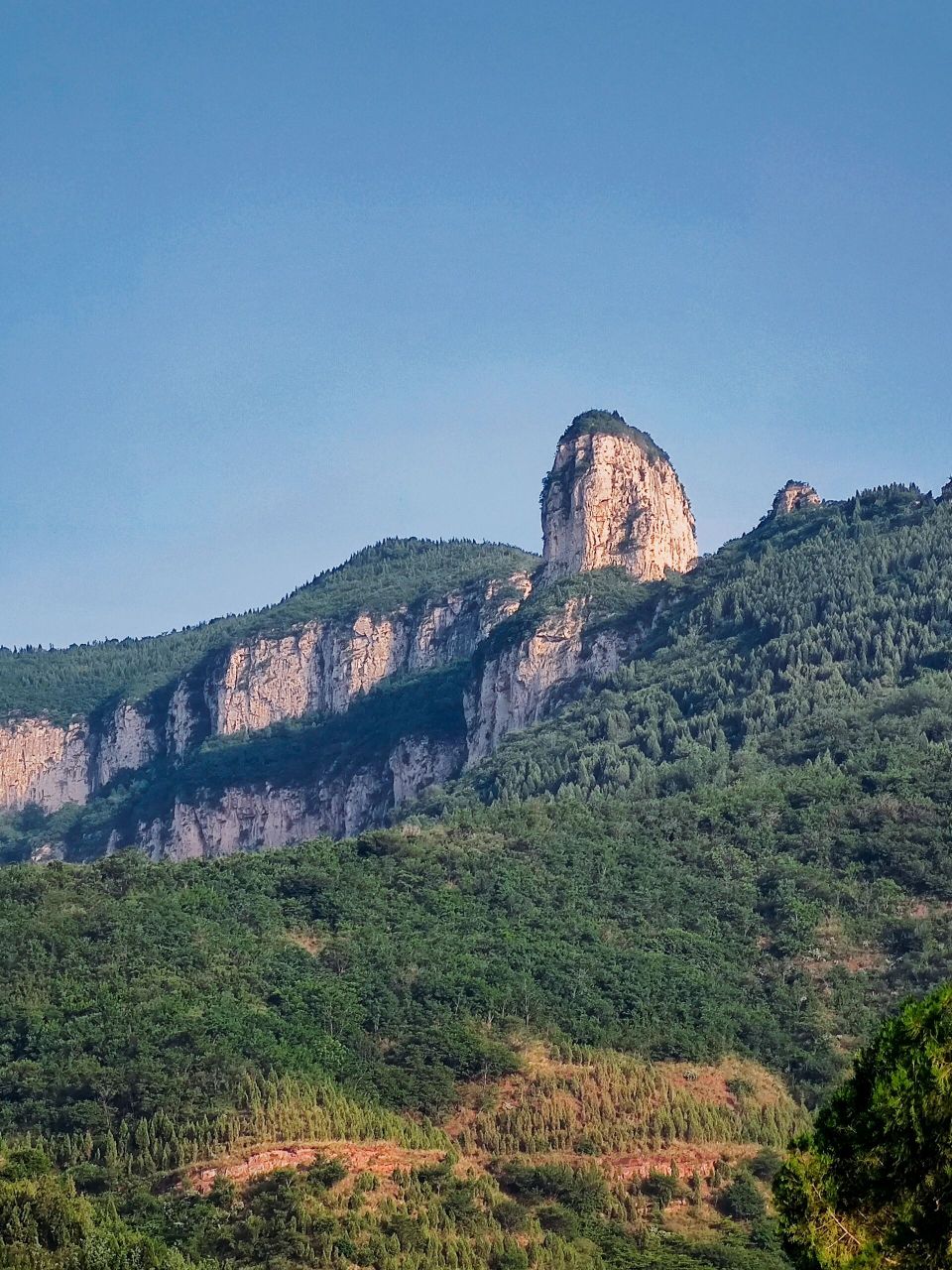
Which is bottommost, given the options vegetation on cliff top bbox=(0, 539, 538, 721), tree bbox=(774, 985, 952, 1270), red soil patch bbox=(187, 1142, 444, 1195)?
red soil patch bbox=(187, 1142, 444, 1195)

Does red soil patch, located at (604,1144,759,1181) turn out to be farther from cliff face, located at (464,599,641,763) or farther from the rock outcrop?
the rock outcrop

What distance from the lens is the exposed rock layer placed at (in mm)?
147500

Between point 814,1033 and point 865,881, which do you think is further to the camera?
point 865,881

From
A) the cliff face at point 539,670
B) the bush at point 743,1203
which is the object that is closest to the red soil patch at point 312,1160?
the bush at point 743,1203

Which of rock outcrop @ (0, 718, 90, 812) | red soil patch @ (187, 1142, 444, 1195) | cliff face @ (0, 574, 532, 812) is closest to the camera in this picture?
red soil patch @ (187, 1142, 444, 1195)

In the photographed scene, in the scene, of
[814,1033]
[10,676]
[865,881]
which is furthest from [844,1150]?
[10,676]

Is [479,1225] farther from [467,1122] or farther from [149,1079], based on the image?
[149,1079]

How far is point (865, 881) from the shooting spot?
3233 inches

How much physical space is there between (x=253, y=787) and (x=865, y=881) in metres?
74.2

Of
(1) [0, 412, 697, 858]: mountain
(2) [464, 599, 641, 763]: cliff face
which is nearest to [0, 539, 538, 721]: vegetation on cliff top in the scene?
(1) [0, 412, 697, 858]: mountain

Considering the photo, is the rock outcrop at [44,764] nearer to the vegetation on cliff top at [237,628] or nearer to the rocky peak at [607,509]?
the vegetation on cliff top at [237,628]

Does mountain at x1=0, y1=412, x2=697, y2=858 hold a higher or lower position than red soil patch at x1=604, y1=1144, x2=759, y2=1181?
higher

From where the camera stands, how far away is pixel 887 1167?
3023 cm

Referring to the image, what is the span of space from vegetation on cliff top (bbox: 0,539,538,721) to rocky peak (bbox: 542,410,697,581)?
15524 millimetres
